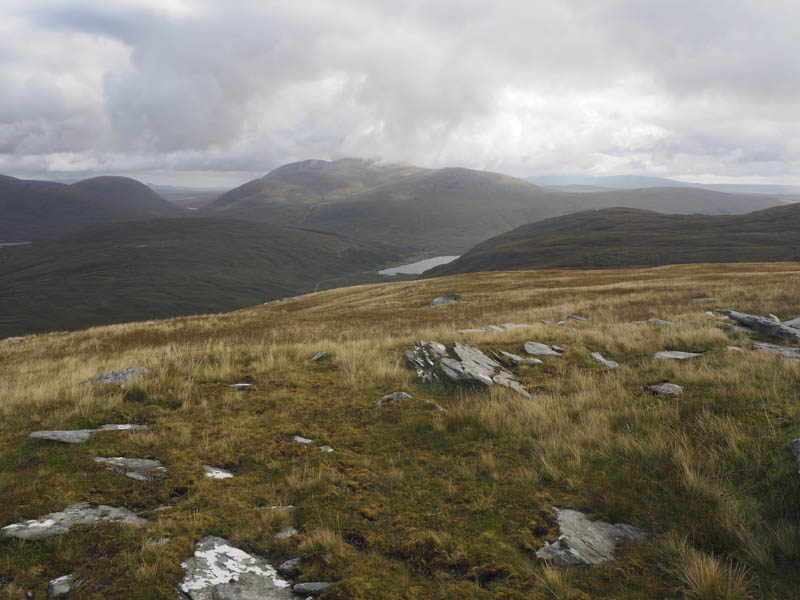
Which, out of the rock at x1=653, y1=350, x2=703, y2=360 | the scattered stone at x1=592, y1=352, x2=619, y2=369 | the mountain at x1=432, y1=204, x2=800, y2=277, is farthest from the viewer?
the mountain at x1=432, y1=204, x2=800, y2=277

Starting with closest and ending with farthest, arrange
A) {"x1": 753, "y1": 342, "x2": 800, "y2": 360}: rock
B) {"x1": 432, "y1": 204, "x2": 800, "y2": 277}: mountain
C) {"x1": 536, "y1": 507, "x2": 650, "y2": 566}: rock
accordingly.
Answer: {"x1": 536, "y1": 507, "x2": 650, "y2": 566}: rock, {"x1": 753, "y1": 342, "x2": 800, "y2": 360}: rock, {"x1": 432, "y1": 204, "x2": 800, "y2": 277}: mountain

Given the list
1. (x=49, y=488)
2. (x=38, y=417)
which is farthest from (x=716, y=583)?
(x=38, y=417)

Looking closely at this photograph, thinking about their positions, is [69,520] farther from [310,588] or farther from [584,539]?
[584,539]

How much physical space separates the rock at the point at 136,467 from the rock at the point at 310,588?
3208 millimetres

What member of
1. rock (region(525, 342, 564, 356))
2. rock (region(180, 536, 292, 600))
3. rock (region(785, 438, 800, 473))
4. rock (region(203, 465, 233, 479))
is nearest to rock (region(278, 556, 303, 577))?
rock (region(180, 536, 292, 600))

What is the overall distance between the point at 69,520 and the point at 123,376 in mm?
6565

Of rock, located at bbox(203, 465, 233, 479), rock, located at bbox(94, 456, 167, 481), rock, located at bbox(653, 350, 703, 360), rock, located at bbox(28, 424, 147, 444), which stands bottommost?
rock, located at bbox(203, 465, 233, 479)

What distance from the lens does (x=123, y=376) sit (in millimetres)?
10398

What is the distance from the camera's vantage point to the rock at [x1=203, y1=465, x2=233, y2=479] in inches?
237

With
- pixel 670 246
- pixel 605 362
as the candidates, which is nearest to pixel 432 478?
pixel 605 362

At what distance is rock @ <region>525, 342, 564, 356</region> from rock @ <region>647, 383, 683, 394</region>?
150 inches

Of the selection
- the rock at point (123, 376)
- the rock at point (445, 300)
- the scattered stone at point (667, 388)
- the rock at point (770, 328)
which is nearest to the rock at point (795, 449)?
the scattered stone at point (667, 388)

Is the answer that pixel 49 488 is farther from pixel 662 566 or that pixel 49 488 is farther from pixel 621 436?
pixel 621 436

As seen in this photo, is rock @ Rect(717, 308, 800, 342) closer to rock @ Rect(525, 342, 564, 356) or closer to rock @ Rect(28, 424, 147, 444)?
rock @ Rect(525, 342, 564, 356)
